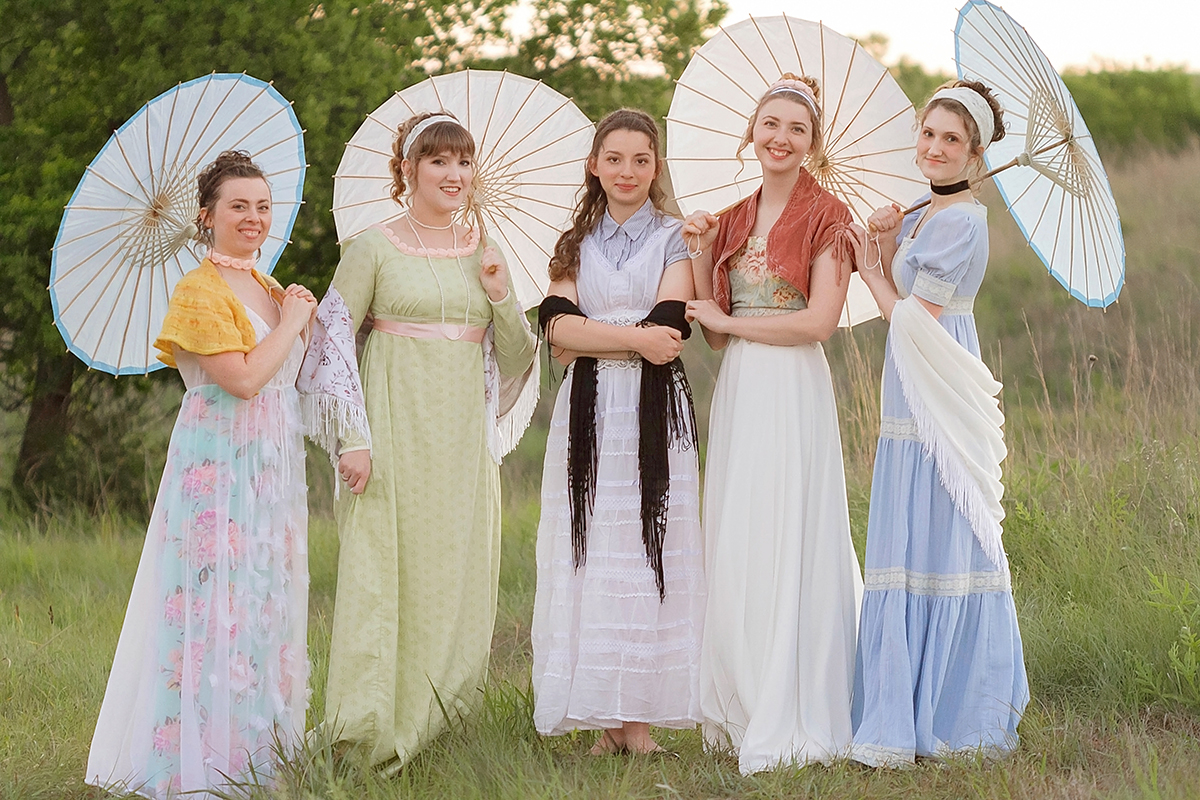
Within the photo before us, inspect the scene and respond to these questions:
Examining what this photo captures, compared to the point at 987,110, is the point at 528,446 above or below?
below

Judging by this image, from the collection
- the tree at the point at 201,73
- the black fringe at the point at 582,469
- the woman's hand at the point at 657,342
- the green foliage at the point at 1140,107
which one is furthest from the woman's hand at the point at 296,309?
the green foliage at the point at 1140,107

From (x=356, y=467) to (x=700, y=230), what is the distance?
51.4 inches

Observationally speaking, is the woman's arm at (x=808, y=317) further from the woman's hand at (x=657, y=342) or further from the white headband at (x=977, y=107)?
the white headband at (x=977, y=107)

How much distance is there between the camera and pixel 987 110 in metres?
3.64

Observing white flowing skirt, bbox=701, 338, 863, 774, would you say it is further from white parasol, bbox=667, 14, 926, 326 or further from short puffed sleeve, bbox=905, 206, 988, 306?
white parasol, bbox=667, 14, 926, 326

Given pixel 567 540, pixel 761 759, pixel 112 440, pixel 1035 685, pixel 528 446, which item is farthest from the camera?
pixel 528 446

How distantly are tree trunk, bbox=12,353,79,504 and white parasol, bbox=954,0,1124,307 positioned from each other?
7.71m

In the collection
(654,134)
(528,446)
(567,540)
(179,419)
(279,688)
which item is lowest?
(528,446)

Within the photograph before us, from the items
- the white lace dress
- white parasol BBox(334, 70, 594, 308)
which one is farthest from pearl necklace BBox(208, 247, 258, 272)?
the white lace dress

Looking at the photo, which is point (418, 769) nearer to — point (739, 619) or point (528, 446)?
point (739, 619)

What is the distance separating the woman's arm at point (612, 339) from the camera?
3676 millimetres

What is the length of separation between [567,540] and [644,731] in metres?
0.66

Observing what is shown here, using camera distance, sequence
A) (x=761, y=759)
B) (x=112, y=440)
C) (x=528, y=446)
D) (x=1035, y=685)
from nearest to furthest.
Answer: (x=761, y=759) < (x=1035, y=685) < (x=112, y=440) < (x=528, y=446)

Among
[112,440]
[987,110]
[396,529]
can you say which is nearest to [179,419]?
[396,529]
